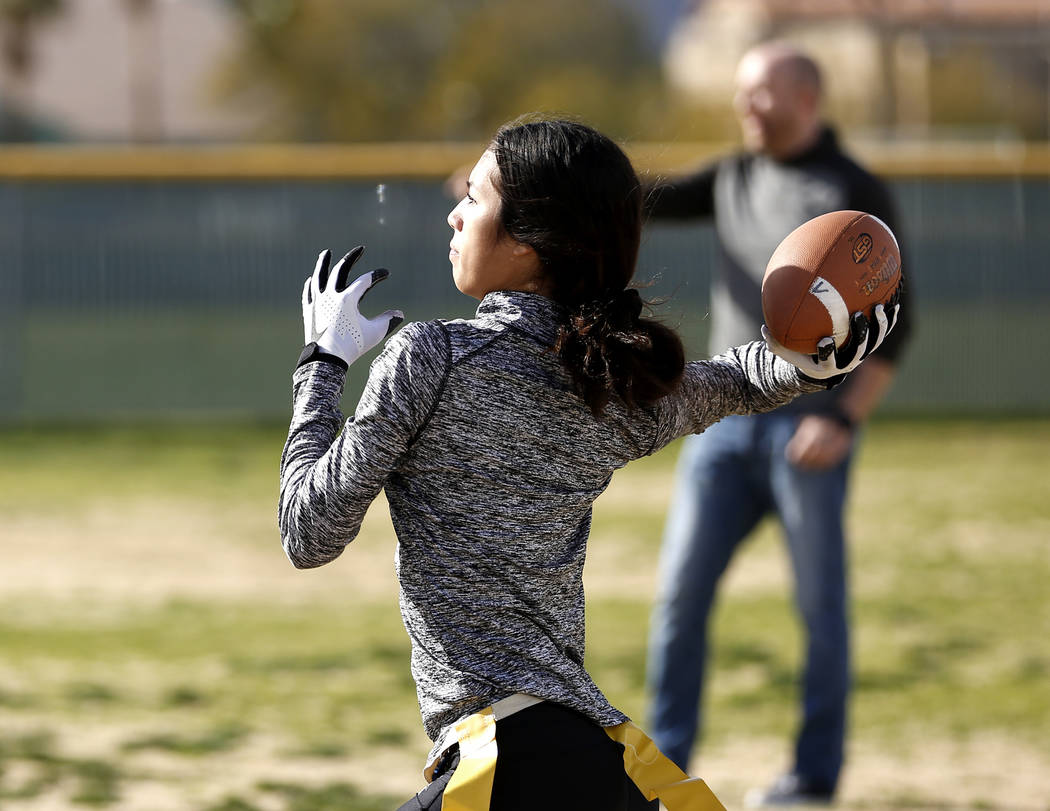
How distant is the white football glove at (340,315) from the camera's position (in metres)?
2.10

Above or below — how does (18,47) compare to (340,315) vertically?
above

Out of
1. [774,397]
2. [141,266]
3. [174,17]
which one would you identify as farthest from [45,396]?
[174,17]

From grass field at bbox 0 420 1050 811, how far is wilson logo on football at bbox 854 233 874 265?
222 cm

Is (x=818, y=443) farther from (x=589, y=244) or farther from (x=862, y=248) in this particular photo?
(x=589, y=244)

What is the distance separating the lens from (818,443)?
157 inches

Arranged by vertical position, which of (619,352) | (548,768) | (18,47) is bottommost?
(548,768)

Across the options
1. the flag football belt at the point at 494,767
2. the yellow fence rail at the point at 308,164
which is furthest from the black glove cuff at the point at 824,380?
the yellow fence rail at the point at 308,164

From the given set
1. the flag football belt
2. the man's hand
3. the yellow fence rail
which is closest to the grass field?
the man's hand

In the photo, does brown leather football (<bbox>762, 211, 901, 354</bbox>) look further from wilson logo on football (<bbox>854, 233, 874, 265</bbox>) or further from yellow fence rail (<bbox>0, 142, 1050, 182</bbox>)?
yellow fence rail (<bbox>0, 142, 1050, 182</bbox>)

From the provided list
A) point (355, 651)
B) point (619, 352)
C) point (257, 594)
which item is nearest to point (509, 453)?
point (619, 352)

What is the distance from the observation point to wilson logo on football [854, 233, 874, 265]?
7.57ft

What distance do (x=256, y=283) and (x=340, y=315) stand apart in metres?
10.9

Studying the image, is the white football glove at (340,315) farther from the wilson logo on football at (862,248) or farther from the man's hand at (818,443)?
the man's hand at (818,443)

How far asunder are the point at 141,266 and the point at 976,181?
7.08 metres
